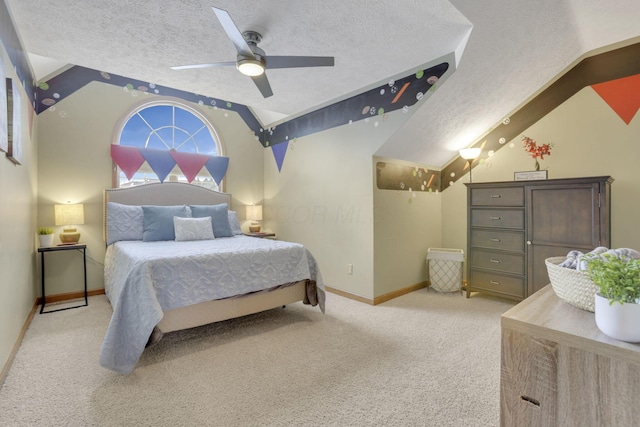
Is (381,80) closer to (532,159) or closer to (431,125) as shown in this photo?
(431,125)

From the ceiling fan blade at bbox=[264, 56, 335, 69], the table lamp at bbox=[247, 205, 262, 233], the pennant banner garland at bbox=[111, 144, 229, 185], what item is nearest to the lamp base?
the pennant banner garland at bbox=[111, 144, 229, 185]

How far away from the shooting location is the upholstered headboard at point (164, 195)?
12.4 ft

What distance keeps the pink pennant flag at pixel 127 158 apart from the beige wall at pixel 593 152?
456 cm

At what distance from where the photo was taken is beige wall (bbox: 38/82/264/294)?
3471 mm

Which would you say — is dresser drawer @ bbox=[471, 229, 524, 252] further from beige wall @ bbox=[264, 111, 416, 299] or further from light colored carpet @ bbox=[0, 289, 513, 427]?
beige wall @ bbox=[264, 111, 416, 299]

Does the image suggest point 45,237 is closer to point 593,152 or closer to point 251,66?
point 251,66

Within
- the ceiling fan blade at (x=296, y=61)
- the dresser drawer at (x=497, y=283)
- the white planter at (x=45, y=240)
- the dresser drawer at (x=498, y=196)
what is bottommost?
the dresser drawer at (x=497, y=283)

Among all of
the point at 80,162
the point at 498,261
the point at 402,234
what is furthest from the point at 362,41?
the point at 80,162

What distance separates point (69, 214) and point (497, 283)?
15.7ft

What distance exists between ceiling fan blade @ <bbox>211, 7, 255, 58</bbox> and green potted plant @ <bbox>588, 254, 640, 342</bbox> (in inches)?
82.0

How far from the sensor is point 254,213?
4.77 meters

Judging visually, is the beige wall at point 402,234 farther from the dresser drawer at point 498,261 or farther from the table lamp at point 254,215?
the table lamp at point 254,215

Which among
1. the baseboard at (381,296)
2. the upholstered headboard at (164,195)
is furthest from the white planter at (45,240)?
the baseboard at (381,296)

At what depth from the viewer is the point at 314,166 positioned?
4.19m
